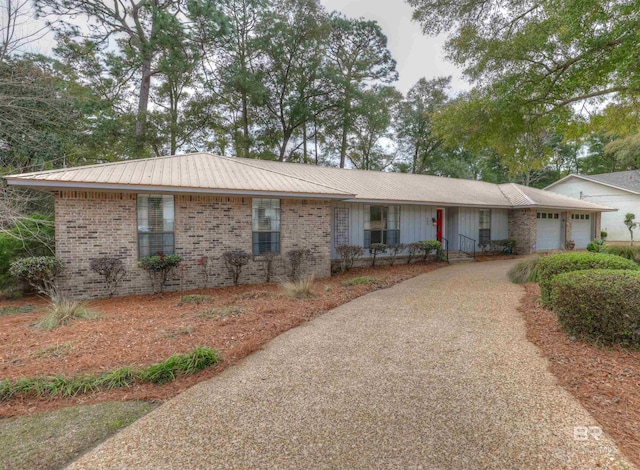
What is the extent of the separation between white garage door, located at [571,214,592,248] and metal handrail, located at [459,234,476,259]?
24.4ft

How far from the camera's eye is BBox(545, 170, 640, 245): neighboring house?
2120 centimetres

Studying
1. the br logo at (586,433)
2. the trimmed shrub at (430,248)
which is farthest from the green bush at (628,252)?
the br logo at (586,433)

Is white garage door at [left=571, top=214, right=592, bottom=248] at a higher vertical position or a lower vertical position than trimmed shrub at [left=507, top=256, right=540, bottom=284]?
higher

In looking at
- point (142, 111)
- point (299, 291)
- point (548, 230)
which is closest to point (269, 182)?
point (299, 291)

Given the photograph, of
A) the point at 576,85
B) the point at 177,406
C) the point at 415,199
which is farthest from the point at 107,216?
the point at 576,85

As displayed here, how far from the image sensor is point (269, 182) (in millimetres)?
9594

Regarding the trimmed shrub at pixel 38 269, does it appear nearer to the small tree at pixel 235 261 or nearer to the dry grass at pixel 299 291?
the small tree at pixel 235 261

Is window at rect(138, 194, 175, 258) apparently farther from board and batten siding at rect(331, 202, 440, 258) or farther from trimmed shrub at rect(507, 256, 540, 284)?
trimmed shrub at rect(507, 256, 540, 284)

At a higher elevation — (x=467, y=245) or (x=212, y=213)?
(x=212, y=213)

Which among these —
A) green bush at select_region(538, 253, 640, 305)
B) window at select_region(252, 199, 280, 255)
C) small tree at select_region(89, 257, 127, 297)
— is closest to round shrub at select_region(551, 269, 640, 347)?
green bush at select_region(538, 253, 640, 305)

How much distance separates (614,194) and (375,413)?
Result: 28.2 m

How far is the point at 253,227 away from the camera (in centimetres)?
937

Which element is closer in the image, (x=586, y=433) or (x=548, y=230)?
(x=586, y=433)

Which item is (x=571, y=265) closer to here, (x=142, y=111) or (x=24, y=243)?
(x=24, y=243)
